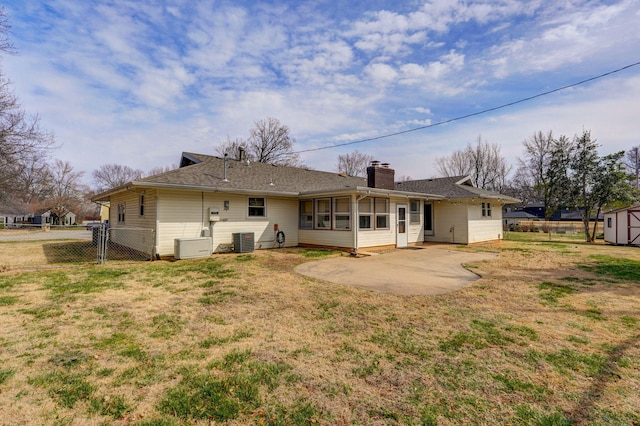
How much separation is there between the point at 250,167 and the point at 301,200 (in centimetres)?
Result: 350

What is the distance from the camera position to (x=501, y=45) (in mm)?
10328

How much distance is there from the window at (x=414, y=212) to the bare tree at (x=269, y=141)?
72.0 ft

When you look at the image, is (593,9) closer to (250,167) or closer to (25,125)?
(250,167)

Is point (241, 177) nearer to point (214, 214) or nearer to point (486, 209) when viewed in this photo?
point (214, 214)

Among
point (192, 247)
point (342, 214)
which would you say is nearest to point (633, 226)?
point (342, 214)

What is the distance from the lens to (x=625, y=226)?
16.9 meters

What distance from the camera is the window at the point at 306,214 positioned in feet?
45.4

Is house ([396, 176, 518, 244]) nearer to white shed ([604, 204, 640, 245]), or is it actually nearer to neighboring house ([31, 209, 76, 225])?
white shed ([604, 204, 640, 245])

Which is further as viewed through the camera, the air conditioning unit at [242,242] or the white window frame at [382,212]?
the white window frame at [382,212]

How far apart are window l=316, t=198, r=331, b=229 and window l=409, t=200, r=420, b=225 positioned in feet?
15.1

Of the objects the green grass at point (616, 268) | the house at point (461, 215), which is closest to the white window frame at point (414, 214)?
the house at point (461, 215)

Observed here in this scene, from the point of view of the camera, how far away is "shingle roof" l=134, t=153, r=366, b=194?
1112 cm

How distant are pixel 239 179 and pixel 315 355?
35.4 feet

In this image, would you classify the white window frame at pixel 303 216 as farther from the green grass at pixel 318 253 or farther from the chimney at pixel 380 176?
the chimney at pixel 380 176
